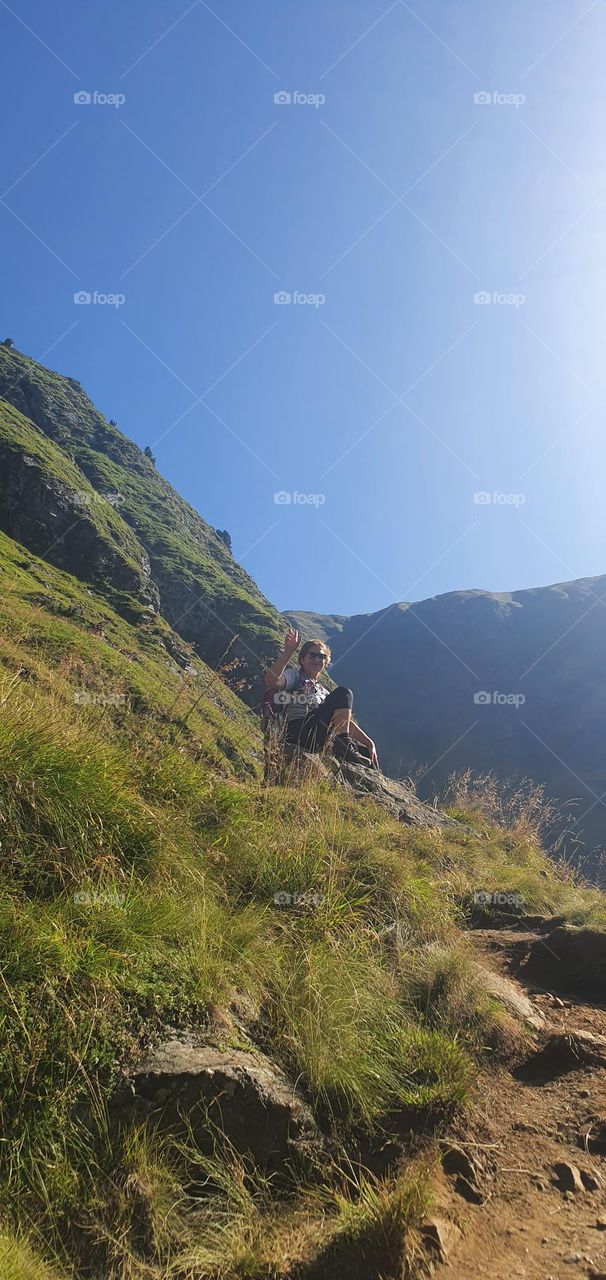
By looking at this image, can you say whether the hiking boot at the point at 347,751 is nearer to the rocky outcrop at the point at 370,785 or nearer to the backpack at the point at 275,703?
the rocky outcrop at the point at 370,785

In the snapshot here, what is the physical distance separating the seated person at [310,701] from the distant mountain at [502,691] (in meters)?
99.6

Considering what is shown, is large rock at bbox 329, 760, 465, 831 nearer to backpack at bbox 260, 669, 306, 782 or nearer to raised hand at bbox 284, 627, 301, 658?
backpack at bbox 260, 669, 306, 782

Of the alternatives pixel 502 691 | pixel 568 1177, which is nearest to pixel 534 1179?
pixel 568 1177

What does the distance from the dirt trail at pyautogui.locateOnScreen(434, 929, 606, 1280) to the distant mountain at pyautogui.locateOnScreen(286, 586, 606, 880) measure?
10464 centimetres

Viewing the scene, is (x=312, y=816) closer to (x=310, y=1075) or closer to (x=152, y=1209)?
(x=310, y=1075)

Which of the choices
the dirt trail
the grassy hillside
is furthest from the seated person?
the dirt trail

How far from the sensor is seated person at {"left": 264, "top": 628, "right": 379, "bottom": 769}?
9227 millimetres

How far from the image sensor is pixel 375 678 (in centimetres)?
17838

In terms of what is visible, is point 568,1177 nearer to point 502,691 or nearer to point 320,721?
point 320,721

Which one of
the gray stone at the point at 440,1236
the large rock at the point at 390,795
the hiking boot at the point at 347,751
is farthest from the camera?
the hiking boot at the point at 347,751

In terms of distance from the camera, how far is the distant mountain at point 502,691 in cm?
13012

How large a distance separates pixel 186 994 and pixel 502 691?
16125cm

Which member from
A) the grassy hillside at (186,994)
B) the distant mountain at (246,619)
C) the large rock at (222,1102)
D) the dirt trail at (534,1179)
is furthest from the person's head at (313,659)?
the distant mountain at (246,619)

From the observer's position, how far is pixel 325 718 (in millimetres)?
9406
